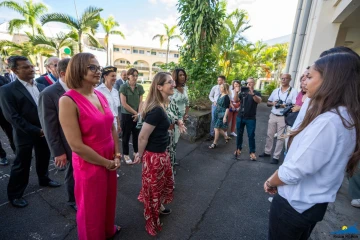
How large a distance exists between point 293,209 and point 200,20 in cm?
639

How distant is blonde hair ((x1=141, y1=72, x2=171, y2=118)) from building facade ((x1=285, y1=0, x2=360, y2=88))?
15.6 feet

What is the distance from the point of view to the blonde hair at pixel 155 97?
2.11m

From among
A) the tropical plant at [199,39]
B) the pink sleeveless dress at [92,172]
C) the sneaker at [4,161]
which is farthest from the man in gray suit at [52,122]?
the tropical plant at [199,39]

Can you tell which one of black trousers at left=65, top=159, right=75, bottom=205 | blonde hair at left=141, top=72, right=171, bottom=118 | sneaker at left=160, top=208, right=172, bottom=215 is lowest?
sneaker at left=160, top=208, right=172, bottom=215

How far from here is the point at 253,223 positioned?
2.54 m

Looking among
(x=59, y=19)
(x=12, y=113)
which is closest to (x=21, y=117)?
(x=12, y=113)

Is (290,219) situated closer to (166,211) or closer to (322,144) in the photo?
(322,144)

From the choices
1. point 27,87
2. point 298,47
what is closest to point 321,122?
point 27,87

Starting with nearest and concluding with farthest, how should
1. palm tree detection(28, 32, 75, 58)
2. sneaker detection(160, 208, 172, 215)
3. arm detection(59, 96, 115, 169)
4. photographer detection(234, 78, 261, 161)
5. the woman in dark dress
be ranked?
arm detection(59, 96, 115, 169) → sneaker detection(160, 208, 172, 215) → photographer detection(234, 78, 261, 161) → the woman in dark dress → palm tree detection(28, 32, 75, 58)

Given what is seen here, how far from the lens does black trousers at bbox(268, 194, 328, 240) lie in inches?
48.5

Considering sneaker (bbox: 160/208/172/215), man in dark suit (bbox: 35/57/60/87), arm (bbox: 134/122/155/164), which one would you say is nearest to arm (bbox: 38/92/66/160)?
arm (bbox: 134/122/155/164)

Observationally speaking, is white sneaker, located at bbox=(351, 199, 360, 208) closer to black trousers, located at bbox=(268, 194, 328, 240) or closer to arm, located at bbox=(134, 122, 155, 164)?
black trousers, located at bbox=(268, 194, 328, 240)

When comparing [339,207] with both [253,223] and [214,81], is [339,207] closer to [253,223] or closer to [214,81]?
[253,223]

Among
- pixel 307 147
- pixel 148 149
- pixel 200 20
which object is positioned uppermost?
pixel 200 20
